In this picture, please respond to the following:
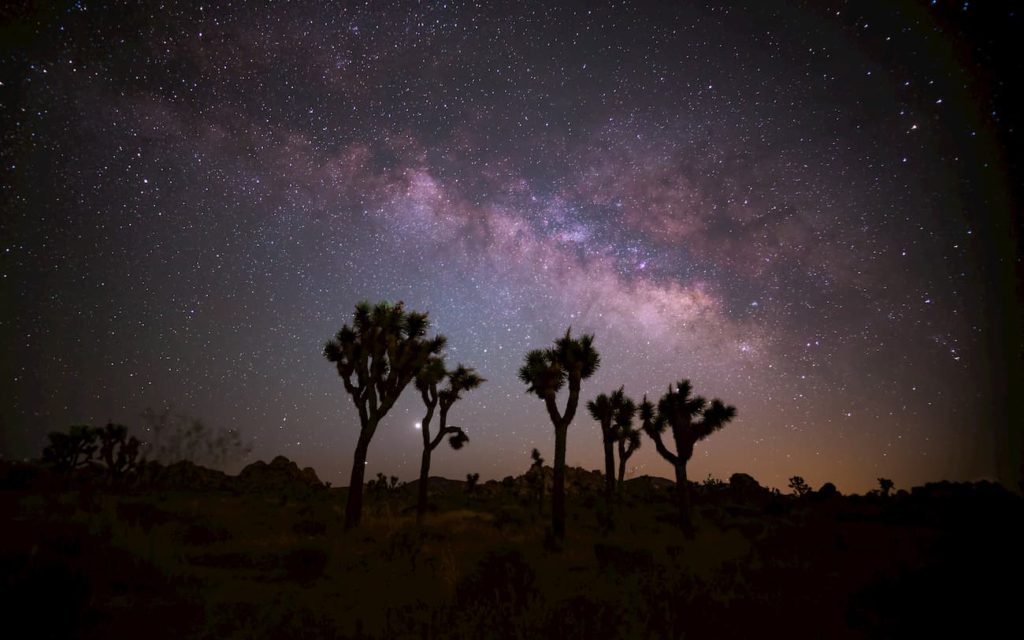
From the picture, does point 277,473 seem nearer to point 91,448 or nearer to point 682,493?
point 91,448

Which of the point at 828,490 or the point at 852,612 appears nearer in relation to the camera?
the point at 852,612

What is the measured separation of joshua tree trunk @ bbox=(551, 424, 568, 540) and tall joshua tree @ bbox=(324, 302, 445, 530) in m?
6.64

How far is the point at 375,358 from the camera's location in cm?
1811

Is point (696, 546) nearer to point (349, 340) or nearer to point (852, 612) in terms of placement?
Result: point (852, 612)

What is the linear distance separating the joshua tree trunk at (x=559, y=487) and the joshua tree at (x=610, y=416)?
10195 millimetres

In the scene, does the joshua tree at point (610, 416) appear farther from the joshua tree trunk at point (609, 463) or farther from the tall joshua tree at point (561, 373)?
the tall joshua tree at point (561, 373)

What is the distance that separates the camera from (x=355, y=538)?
47.6 ft

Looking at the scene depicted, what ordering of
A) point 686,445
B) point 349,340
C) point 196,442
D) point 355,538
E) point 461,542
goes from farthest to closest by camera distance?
point 196,442, point 686,445, point 349,340, point 461,542, point 355,538

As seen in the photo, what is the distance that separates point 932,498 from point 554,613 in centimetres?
3409

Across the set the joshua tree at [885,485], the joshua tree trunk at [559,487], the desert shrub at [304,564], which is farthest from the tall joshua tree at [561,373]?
the joshua tree at [885,485]

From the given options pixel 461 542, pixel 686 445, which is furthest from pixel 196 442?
pixel 686 445

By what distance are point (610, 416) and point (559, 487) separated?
35.7 feet

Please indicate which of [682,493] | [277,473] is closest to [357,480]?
[682,493]

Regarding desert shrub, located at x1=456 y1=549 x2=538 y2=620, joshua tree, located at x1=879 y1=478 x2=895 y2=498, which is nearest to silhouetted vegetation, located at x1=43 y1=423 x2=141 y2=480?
desert shrub, located at x1=456 y1=549 x2=538 y2=620
